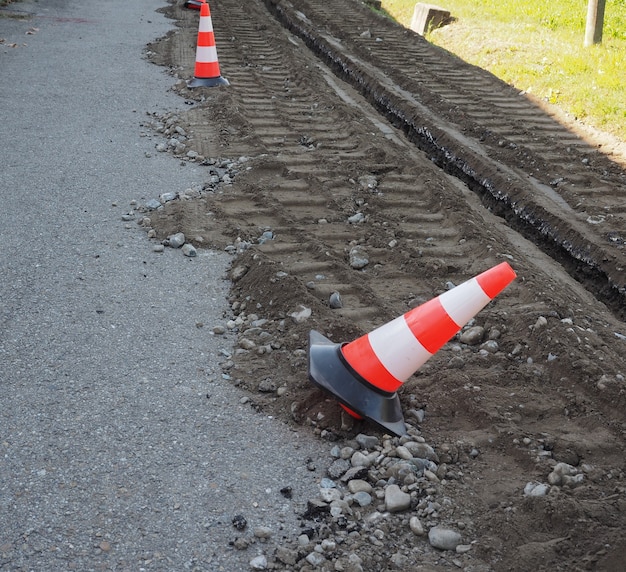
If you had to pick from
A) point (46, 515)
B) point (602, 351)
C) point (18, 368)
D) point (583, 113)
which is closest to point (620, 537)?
point (602, 351)

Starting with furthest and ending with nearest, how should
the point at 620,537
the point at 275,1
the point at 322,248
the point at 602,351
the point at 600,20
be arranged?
the point at 275,1
the point at 600,20
the point at 322,248
the point at 602,351
the point at 620,537

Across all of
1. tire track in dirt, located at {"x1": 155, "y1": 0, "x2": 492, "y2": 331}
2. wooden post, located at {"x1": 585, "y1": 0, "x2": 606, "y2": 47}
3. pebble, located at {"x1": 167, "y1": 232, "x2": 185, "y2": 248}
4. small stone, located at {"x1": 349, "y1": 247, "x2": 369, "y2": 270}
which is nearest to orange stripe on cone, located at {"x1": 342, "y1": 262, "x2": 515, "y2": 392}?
tire track in dirt, located at {"x1": 155, "y1": 0, "x2": 492, "y2": 331}

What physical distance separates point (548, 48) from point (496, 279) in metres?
8.65

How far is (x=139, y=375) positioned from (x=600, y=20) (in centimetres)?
953

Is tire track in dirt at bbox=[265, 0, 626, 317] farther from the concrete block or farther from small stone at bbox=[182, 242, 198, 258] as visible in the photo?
small stone at bbox=[182, 242, 198, 258]

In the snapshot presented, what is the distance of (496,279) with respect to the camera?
307 cm

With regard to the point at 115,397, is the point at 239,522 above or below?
above

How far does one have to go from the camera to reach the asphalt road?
8.56 ft

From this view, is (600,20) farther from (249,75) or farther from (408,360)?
(408,360)

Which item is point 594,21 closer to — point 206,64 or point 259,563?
point 206,64

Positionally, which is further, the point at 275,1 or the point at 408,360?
the point at 275,1

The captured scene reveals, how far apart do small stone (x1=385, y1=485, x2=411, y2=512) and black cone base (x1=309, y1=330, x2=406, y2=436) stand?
0.38m

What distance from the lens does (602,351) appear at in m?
3.85

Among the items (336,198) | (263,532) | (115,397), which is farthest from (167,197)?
(263,532)
